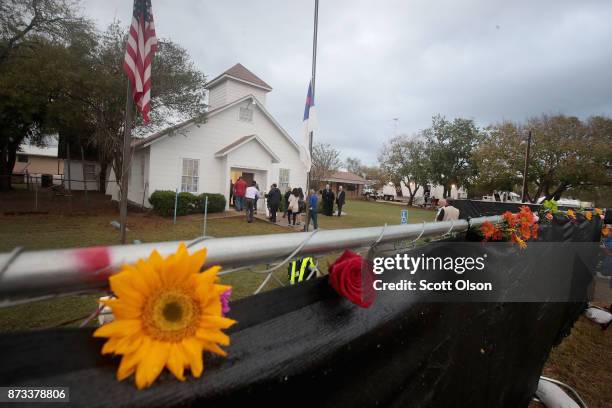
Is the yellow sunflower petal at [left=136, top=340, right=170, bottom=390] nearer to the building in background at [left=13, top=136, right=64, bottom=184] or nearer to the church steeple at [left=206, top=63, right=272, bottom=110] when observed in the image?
the church steeple at [left=206, top=63, right=272, bottom=110]

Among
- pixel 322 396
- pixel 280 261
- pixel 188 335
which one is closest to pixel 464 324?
pixel 322 396

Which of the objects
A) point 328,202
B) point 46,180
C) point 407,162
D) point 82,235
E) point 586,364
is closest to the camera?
point 586,364

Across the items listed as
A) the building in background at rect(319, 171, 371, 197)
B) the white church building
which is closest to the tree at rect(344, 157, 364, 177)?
the building in background at rect(319, 171, 371, 197)

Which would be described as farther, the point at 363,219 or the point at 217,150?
the point at 363,219

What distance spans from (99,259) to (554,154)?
3560 cm

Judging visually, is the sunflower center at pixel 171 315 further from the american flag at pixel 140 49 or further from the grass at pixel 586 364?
the american flag at pixel 140 49

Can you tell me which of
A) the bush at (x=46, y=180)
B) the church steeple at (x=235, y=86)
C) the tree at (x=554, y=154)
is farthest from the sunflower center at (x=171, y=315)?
the bush at (x=46, y=180)

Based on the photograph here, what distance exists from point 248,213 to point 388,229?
13.8 m

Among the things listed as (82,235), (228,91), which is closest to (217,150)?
(228,91)

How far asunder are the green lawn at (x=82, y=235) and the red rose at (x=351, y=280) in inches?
126

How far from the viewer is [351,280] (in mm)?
965

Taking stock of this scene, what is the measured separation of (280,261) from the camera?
3.13 feet

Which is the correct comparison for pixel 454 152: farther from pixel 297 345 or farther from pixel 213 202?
pixel 297 345

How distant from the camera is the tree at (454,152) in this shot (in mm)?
36875
